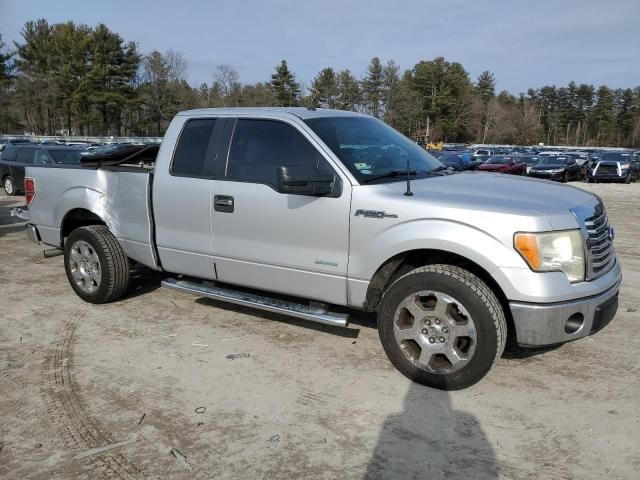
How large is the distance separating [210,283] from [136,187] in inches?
45.7

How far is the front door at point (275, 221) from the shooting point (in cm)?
410

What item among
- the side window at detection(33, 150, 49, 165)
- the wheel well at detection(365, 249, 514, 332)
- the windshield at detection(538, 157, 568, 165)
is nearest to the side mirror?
the wheel well at detection(365, 249, 514, 332)

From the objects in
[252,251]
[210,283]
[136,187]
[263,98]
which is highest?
[263,98]

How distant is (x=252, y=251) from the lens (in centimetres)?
450

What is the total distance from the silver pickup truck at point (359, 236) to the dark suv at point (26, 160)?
12.1 metres

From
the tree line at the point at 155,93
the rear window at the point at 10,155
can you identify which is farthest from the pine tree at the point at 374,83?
the rear window at the point at 10,155

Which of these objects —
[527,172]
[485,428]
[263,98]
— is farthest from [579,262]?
[263,98]

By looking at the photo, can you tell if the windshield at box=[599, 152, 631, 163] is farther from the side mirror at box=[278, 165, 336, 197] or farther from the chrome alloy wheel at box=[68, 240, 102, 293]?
the chrome alloy wheel at box=[68, 240, 102, 293]

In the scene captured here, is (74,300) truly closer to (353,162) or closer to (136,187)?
(136,187)

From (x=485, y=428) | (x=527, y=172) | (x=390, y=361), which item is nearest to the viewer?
(x=485, y=428)

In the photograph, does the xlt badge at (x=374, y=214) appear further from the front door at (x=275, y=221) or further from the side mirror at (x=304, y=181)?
the side mirror at (x=304, y=181)

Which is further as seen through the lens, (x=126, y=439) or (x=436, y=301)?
(x=436, y=301)

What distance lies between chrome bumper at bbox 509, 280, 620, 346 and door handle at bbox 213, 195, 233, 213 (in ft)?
7.71

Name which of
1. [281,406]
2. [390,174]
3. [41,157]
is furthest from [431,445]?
[41,157]
